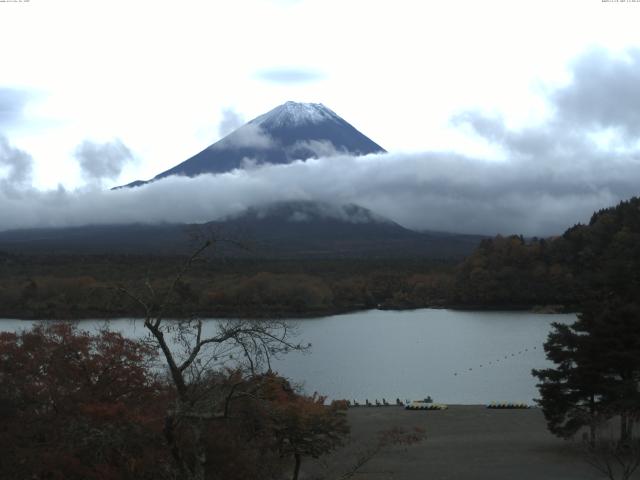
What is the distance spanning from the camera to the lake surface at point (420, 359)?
22984mm

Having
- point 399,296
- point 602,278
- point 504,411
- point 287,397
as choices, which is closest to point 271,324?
point 287,397

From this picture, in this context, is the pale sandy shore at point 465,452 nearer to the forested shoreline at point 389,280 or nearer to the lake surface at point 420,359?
the lake surface at point 420,359

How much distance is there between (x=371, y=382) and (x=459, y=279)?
35777 millimetres

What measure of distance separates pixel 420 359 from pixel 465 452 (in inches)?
652

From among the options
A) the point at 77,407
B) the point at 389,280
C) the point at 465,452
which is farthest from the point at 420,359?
the point at 389,280

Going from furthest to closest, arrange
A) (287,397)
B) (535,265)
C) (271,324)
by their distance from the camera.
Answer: (535,265), (287,397), (271,324)

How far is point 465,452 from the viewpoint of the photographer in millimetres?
13461

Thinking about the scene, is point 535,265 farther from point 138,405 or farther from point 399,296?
point 138,405

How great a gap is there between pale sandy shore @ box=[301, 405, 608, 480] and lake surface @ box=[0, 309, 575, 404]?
2625mm

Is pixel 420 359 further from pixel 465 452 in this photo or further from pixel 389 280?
pixel 389 280

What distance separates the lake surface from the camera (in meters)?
23.0

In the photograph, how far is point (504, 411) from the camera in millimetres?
17875

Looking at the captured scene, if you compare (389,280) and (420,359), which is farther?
(389,280)

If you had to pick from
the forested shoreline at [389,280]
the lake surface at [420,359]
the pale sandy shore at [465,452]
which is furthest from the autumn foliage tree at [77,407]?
the forested shoreline at [389,280]
